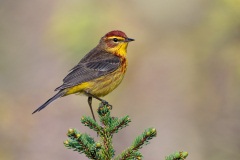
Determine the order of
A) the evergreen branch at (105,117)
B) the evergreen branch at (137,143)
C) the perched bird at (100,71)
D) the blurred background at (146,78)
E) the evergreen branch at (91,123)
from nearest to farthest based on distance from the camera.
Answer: the evergreen branch at (137,143), the evergreen branch at (91,123), the evergreen branch at (105,117), the perched bird at (100,71), the blurred background at (146,78)

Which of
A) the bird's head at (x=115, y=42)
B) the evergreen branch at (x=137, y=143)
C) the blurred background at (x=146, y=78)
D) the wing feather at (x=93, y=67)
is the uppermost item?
the blurred background at (x=146, y=78)

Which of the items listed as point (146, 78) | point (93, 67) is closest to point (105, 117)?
point (93, 67)

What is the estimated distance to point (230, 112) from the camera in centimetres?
1248

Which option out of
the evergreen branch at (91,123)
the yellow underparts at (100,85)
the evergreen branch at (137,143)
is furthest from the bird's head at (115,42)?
the evergreen branch at (137,143)

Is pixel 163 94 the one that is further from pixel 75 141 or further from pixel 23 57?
pixel 75 141

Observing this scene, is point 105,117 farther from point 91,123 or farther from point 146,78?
Answer: point 146,78

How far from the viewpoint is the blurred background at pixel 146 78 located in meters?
12.9

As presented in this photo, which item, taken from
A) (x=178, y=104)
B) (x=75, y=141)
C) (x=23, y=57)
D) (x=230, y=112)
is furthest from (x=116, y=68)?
(x=23, y=57)

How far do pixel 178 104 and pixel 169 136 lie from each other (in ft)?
4.01

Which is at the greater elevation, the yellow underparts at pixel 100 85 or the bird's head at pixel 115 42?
the bird's head at pixel 115 42

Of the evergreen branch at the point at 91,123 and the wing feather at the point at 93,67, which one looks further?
the wing feather at the point at 93,67

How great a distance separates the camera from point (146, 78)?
15.6m

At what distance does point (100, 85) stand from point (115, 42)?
2.87 feet

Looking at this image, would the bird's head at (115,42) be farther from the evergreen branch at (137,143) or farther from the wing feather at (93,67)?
the evergreen branch at (137,143)
